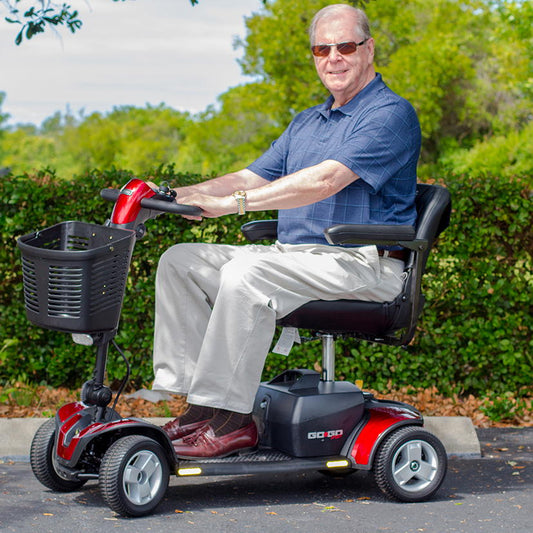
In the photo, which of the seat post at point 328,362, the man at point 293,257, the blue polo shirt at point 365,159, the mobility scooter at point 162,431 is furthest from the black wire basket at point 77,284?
the seat post at point 328,362

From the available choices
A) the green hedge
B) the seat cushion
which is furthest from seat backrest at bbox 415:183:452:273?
the green hedge

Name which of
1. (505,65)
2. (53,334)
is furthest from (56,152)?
(53,334)

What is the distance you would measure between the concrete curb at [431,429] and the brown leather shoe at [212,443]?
4.05ft

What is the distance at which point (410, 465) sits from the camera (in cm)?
389

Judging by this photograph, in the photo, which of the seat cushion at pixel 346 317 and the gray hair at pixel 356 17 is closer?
the seat cushion at pixel 346 317

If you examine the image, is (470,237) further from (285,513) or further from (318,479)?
(285,513)

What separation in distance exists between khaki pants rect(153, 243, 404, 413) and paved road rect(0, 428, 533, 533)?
17.7 inches

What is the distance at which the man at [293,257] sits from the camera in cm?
366

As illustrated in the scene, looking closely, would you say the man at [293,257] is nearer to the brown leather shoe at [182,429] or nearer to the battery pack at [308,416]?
the brown leather shoe at [182,429]

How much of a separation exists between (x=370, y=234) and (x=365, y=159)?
0.34 metres

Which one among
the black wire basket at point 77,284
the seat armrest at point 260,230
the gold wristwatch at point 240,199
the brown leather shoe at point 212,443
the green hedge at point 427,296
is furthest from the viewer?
the green hedge at point 427,296

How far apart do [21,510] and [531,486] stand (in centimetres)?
223

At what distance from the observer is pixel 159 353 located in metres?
3.94

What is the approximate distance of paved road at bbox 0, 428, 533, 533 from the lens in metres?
3.46
